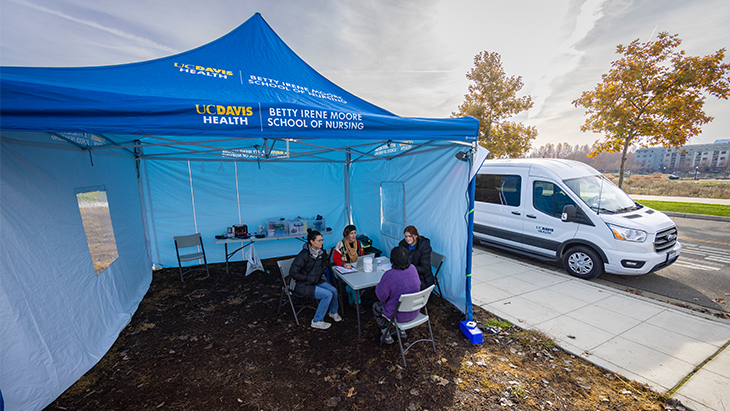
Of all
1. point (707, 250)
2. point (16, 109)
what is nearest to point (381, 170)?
point (16, 109)

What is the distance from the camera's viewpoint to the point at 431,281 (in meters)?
4.41

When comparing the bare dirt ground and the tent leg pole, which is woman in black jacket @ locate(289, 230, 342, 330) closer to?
the bare dirt ground

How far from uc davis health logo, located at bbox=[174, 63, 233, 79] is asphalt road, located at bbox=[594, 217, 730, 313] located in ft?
24.5

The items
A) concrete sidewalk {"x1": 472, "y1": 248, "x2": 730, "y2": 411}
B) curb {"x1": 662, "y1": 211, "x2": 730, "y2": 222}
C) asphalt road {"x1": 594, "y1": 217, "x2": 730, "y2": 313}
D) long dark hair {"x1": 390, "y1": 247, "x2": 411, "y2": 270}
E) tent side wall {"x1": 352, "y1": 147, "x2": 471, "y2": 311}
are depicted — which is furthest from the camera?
curb {"x1": 662, "y1": 211, "x2": 730, "y2": 222}

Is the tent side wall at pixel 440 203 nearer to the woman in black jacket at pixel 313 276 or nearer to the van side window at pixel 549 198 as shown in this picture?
the woman in black jacket at pixel 313 276

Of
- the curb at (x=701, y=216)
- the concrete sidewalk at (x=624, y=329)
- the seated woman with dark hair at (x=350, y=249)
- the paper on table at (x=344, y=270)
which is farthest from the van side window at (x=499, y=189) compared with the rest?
the curb at (x=701, y=216)

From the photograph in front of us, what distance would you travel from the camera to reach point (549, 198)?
587 centimetres

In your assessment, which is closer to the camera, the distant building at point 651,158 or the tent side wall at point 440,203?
the tent side wall at point 440,203

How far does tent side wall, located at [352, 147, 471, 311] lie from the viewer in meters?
4.29

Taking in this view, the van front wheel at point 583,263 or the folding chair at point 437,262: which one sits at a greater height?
the folding chair at point 437,262

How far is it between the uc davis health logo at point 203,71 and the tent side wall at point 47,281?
1673 millimetres

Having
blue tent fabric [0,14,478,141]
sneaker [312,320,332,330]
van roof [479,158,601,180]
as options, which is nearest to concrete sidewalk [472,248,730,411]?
van roof [479,158,601,180]

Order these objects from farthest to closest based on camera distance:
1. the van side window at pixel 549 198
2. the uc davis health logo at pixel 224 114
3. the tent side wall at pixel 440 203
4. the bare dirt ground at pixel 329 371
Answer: the van side window at pixel 549 198, the tent side wall at pixel 440 203, the bare dirt ground at pixel 329 371, the uc davis health logo at pixel 224 114

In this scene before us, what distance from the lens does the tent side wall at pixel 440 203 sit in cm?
429
